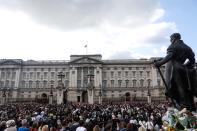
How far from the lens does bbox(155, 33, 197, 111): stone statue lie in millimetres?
7430

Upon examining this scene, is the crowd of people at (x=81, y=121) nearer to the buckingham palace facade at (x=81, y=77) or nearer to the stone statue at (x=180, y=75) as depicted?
the stone statue at (x=180, y=75)

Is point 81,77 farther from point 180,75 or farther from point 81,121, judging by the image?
point 180,75

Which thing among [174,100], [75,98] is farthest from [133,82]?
[174,100]

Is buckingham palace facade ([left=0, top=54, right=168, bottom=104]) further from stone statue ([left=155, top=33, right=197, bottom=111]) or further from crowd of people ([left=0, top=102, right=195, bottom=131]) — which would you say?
stone statue ([left=155, top=33, right=197, bottom=111])

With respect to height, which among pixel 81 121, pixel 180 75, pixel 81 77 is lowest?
Result: pixel 81 121

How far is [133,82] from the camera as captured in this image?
3762 inches

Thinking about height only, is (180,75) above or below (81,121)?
above

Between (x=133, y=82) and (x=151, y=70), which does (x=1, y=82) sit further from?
(x=151, y=70)

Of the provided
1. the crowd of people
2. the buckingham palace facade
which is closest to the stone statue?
the crowd of people

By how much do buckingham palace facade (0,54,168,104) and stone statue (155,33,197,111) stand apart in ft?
273

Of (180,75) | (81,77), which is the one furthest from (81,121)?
(81,77)

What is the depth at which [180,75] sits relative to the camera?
7.63 m

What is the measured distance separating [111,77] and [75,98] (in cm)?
1654

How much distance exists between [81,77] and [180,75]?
86698 millimetres
